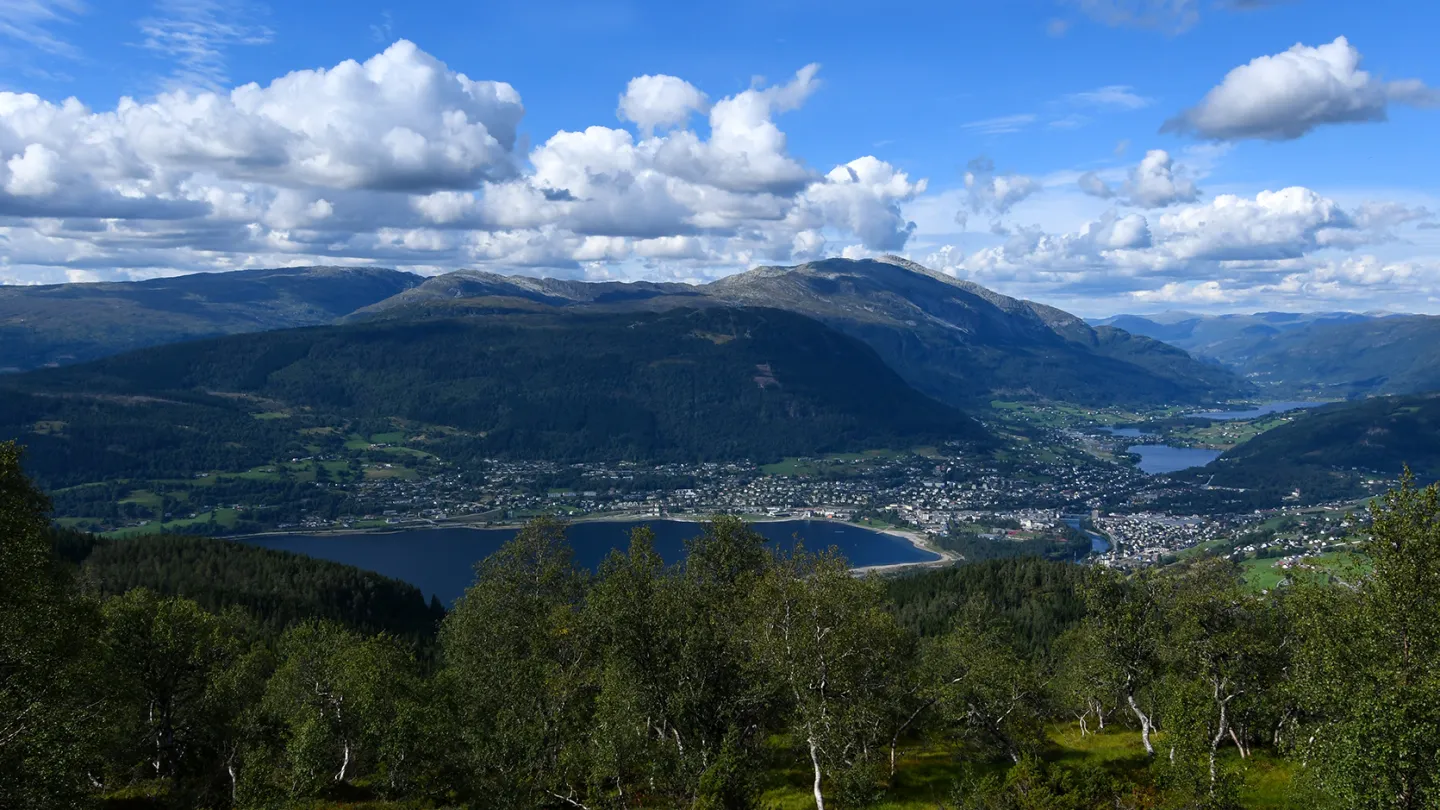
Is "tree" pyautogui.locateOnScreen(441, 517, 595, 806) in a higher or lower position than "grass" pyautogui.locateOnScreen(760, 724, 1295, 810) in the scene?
higher

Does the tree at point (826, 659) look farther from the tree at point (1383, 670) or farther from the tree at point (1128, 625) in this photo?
the tree at point (1383, 670)

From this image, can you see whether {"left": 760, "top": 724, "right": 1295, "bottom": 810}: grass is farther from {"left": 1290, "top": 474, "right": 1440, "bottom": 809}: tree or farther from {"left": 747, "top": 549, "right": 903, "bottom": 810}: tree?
{"left": 1290, "top": 474, "right": 1440, "bottom": 809}: tree

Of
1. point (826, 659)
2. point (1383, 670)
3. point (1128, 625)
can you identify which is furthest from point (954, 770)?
point (1383, 670)

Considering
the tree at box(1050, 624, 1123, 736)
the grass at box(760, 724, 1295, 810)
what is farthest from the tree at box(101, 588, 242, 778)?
the tree at box(1050, 624, 1123, 736)

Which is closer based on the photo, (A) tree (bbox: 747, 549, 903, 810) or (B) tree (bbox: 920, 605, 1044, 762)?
(A) tree (bbox: 747, 549, 903, 810)

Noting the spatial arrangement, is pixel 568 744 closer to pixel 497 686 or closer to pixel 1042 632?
pixel 497 686

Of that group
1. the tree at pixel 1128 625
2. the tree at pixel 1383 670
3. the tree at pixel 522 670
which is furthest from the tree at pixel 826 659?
the tree at pixel 1383 670
